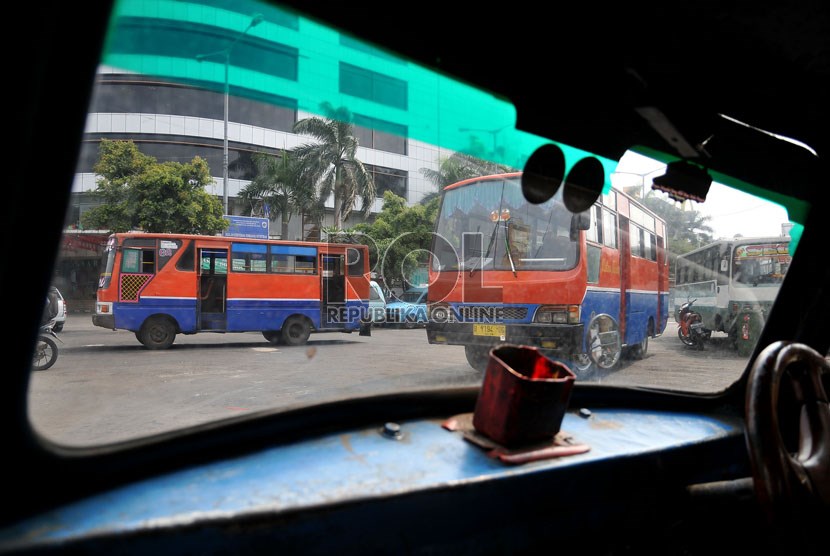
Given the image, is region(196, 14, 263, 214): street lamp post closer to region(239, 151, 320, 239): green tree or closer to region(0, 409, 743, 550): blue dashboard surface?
region(239, 151, 320, 239): green tree

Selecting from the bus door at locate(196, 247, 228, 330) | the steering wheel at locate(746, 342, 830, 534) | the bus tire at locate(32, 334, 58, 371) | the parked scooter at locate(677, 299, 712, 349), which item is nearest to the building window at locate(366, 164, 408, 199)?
the bus door at locate(196, 247, 228, 330)

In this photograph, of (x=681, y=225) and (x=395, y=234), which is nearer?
(x=395, y=234)

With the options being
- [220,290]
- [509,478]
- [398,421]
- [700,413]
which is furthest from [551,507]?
[220,290]

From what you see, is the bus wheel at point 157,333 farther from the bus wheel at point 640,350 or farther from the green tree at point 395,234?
the bus wheel at point 640,350

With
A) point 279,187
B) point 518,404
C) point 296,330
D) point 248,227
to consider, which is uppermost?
point 279,187

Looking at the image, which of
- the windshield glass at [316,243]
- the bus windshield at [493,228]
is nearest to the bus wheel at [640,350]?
the windshield glass at [316,243]

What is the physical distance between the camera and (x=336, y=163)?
189 centimetres

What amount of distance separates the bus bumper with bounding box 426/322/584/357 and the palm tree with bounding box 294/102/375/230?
719 millimetres

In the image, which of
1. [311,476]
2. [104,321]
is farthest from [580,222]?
[104,321]

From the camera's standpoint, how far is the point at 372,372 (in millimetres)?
2197

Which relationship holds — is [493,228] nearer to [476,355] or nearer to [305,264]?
[476,355]

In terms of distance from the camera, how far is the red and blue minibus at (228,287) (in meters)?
1.79

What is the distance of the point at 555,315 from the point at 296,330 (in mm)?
1360

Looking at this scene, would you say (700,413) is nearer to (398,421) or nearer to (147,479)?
(398,421)
